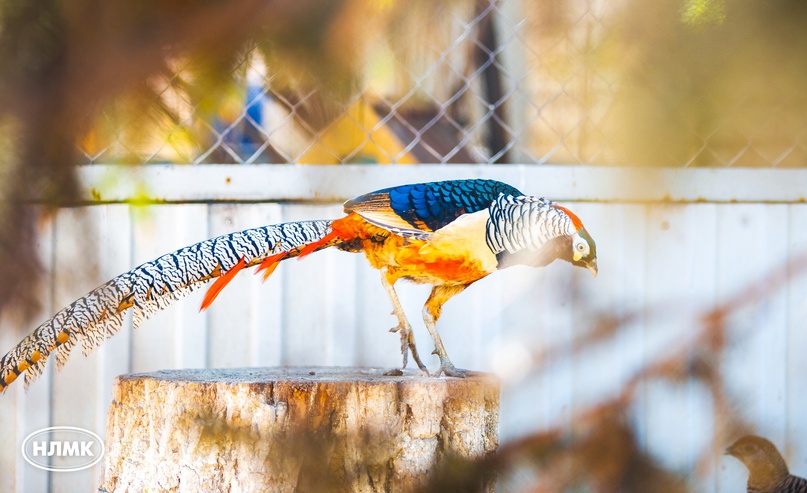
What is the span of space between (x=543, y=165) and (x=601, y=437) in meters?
0.82

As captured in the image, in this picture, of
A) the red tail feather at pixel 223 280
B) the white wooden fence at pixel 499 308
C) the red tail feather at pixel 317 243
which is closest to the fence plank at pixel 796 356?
the white wooden fence at pixel 499 308

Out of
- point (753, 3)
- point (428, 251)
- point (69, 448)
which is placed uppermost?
point (753, 3)

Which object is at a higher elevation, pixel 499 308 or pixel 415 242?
pixel 415 242

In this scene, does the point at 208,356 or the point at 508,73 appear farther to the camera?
the point at 208,356

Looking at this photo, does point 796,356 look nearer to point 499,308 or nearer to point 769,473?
point 769,473

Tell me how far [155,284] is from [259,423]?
35cm

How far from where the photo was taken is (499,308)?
1.55 m

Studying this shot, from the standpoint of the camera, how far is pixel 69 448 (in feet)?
4.67

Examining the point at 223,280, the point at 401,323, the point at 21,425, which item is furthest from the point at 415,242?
the point at 21,425

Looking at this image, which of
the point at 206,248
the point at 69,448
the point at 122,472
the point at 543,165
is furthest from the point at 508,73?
the point at 69,448

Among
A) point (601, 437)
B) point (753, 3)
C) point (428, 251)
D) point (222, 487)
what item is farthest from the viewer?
point (428, 251)

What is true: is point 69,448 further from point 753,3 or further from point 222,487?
point 753,3

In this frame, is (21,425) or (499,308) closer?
(21,425)

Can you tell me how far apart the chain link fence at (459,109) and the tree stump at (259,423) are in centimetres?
35
